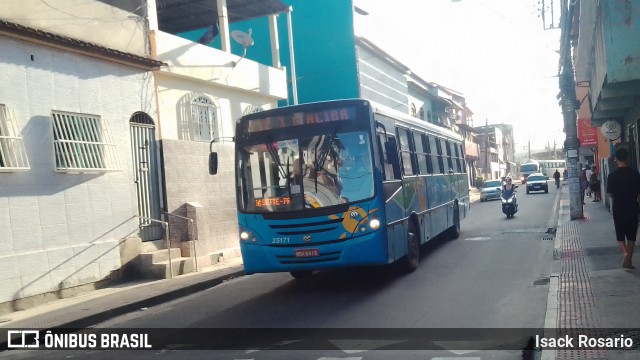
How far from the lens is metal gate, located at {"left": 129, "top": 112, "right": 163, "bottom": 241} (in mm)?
13102

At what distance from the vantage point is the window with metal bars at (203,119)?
15188 millimetres

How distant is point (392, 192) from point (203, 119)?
7.41 m

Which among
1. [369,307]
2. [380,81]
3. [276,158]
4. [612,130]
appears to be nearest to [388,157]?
A: [276,158]

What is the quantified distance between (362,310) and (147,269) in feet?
20.3

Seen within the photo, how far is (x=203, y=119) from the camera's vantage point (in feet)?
51.1

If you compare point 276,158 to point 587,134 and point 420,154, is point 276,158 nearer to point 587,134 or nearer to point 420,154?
point 420,154

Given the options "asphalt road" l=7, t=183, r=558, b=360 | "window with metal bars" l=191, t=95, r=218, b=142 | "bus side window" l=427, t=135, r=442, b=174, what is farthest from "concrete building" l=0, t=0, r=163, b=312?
"bus side window" l=427, t=135, r=442, b=174

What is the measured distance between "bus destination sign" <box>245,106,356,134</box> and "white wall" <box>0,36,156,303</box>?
13.9 ft

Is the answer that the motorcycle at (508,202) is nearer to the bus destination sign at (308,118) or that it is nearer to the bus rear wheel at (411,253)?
the bus rear wheel at (411,253)

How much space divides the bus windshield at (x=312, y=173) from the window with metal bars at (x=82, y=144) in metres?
3.93

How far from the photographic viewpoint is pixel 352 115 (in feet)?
31.1

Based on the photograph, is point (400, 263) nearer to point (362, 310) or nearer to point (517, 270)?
point (517, 270)

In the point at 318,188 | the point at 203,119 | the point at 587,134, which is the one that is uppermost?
the point at 203,119

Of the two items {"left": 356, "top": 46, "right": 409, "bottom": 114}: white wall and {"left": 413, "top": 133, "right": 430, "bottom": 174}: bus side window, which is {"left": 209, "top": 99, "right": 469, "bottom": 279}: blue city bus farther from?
{"left": 356, "top": 46, "right": 409, "bottom": 114}: white wall
